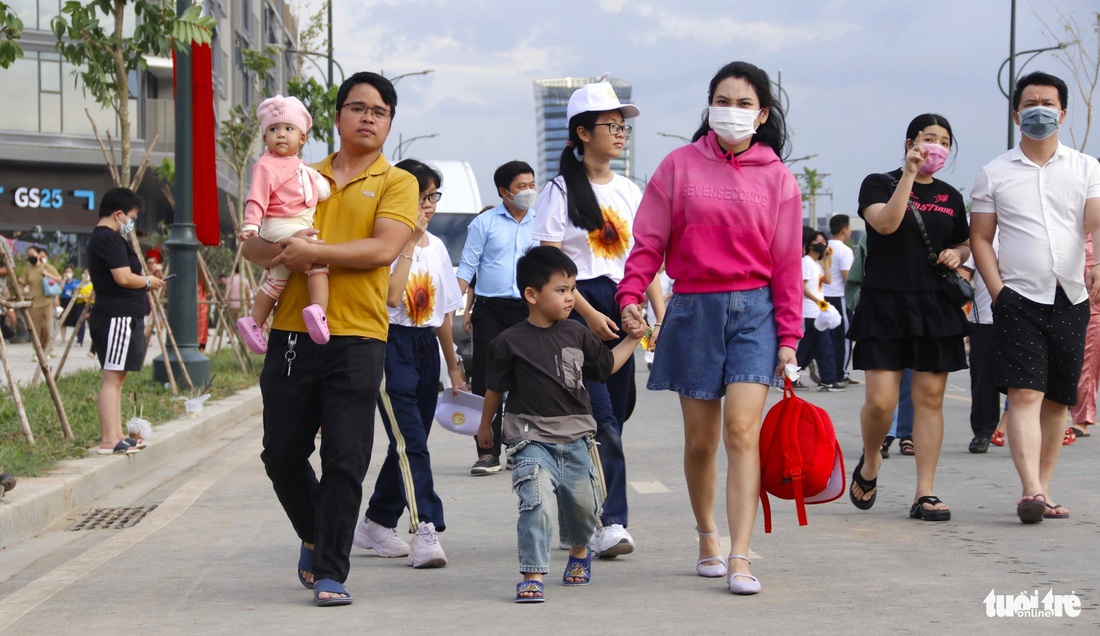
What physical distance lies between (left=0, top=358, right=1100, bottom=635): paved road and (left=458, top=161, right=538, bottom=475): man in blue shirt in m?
0.92

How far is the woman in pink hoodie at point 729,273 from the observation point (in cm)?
550

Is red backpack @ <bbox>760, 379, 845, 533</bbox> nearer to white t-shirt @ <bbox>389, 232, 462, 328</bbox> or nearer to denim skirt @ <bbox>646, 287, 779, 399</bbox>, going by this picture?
denim skirt @ <bbox>646, 287, 779, 399</bbox>

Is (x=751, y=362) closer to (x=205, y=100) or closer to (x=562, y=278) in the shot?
(x=562, y=278)

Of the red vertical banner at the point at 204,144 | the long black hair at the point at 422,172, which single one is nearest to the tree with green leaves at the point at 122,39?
the red vertical banner at the point at 204,144

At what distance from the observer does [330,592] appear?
17.4 ft

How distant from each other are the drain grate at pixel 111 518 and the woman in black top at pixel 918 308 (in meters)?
4.03

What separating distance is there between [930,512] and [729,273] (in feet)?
7.36

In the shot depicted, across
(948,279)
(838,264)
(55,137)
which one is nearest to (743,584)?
(948,279)

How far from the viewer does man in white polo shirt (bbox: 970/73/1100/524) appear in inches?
278

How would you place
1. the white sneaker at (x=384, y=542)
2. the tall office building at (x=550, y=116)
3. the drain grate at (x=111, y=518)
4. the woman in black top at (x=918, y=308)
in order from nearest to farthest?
the white sneaker at (x=384, y=542)
the woman in black top at (x=918, y=308)
the drain grate at (x=111, y=518)
the tall office building at (x=550, y=116)

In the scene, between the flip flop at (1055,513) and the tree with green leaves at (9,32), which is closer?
the flip flop at (1055,513)

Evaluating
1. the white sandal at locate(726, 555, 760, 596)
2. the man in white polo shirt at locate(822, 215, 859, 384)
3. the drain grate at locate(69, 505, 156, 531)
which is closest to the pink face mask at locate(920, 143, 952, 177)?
the white sandal at locate(726, 555, 760, 596)

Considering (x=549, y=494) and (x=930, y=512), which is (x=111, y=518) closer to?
(x=549, y=494)

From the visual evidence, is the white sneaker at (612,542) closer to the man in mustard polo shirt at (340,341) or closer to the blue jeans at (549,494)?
the blue jeans at (549,494)
